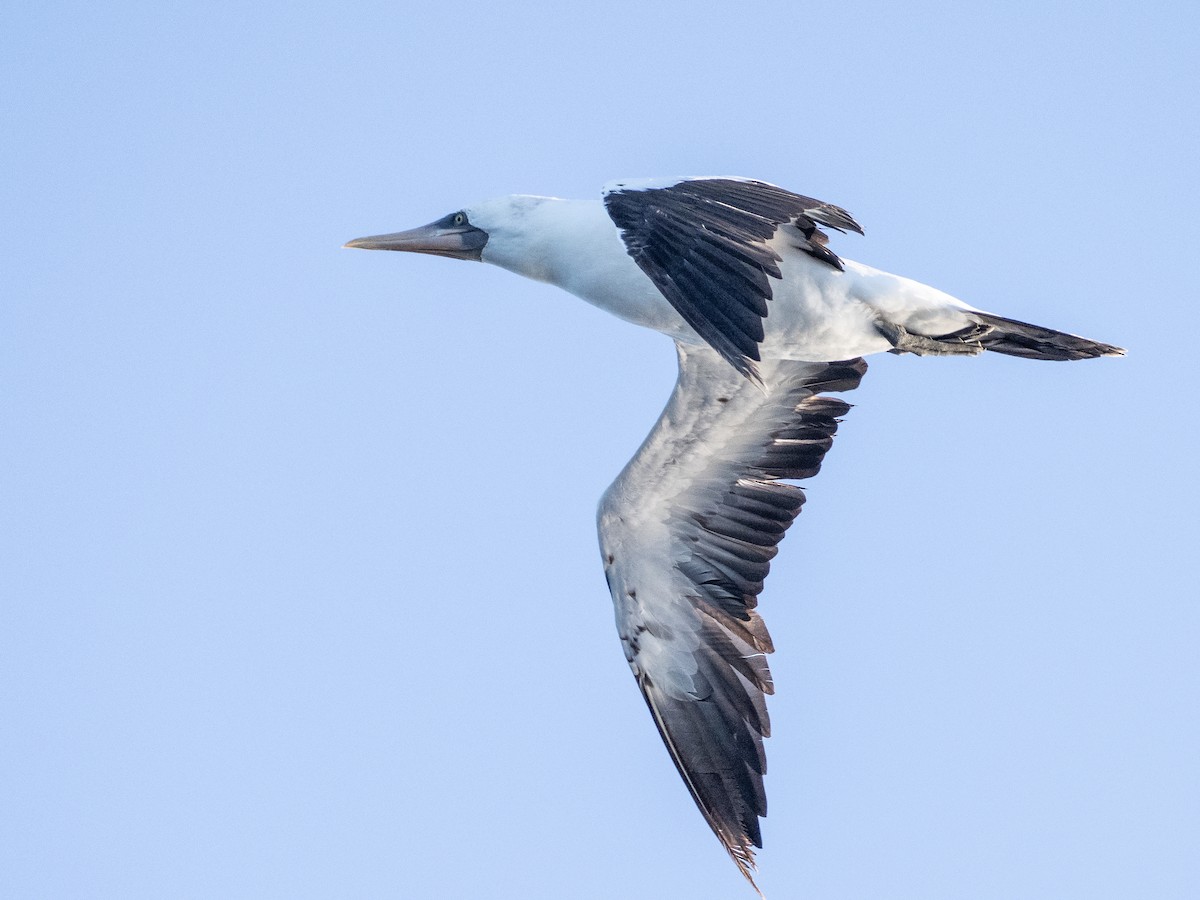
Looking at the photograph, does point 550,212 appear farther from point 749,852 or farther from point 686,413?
point 749,852

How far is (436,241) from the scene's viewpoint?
11805 mm

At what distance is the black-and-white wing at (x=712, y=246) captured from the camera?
8.91m

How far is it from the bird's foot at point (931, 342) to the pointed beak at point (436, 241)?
266 centimetres

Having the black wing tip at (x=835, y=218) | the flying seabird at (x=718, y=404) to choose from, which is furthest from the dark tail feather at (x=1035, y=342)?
the black wing tip at (x=835, y=218)

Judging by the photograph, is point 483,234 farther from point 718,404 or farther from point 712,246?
point 712,246

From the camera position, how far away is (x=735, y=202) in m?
9.76

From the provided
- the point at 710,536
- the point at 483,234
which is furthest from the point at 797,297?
the point at 710,536

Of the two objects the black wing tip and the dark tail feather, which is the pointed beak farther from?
the dark tail feather

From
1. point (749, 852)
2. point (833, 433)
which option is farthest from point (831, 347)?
point (749, 852)

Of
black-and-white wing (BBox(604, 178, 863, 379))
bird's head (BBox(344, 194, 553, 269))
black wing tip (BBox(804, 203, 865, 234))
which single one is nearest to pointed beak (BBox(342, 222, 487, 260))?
bird's head (BBox(344, 194, 553, 269))

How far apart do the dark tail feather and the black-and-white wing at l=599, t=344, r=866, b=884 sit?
4.59 feet

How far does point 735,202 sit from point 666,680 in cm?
394

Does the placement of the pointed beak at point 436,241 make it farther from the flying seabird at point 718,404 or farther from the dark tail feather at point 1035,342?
the dark tail feather at point 1035,342

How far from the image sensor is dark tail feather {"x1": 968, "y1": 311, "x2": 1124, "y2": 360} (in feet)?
35.6
